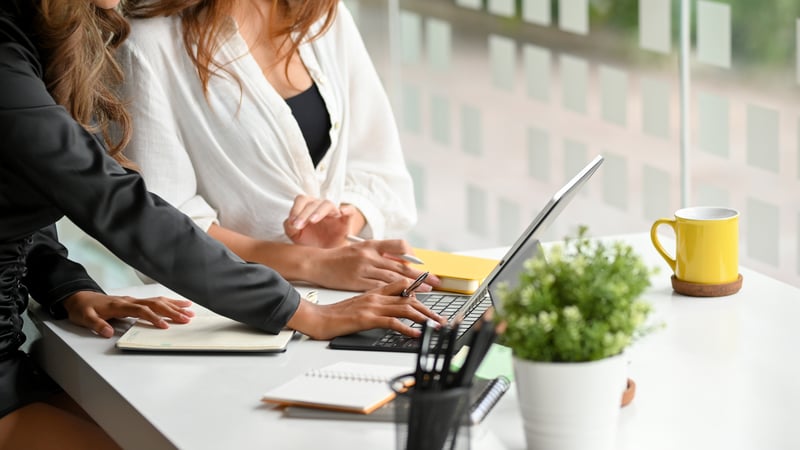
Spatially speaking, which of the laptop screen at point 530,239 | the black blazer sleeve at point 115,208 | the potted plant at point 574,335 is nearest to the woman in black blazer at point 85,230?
the black blazer sleeve at point 115,208

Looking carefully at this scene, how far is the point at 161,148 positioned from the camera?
192cm

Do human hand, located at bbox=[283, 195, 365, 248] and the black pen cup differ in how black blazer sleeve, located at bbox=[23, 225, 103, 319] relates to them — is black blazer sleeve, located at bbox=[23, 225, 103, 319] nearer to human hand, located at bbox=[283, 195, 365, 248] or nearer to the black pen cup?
human hand, located at bbox=[283, 195, 365, 248]

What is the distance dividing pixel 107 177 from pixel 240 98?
65 cm

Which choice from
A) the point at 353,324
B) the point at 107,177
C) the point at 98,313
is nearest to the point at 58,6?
the point at 107,177

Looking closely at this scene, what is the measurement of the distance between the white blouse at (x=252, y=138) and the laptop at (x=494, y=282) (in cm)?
61

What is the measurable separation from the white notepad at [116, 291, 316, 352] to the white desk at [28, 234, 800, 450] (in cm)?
1

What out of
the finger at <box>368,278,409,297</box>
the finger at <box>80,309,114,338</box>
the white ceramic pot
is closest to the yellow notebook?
the finger at <box>368,278,409,297</box>

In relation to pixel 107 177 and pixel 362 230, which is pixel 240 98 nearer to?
pixel 362 230

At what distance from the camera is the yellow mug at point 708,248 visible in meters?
1.59

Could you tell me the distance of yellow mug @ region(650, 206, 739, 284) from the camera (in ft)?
5.22

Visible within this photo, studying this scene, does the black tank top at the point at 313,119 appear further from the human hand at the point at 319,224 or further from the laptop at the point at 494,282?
the laptop at the point at 494,282

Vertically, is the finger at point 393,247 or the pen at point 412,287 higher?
the pen at point 412,287

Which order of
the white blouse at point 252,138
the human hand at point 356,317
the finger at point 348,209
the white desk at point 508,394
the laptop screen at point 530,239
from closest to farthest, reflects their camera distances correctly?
the white desk at point 508,394 < the laptop screen at point 530,239 < the human hand at point 356,317 < the white blouse at point 252,138 < the finger at point 348,209

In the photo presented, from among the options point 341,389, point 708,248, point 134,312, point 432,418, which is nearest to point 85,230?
point 134,312
